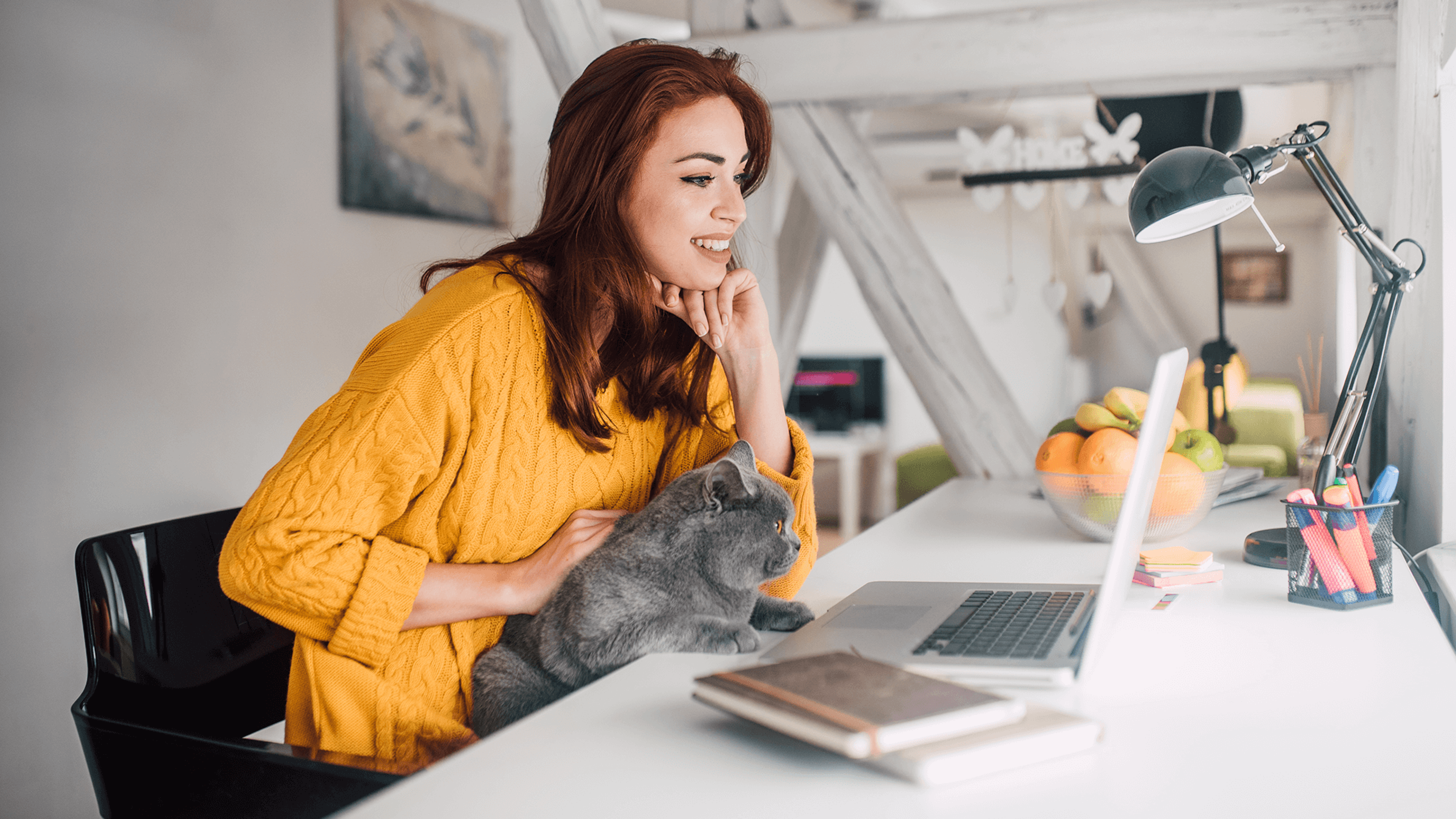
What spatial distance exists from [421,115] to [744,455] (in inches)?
87.3

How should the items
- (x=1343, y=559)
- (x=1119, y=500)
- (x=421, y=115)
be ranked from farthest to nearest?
(x=421, y=115), (x=1119, y=500), (x=1343, y=559)

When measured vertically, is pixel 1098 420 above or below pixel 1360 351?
below

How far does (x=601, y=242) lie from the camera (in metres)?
1.20

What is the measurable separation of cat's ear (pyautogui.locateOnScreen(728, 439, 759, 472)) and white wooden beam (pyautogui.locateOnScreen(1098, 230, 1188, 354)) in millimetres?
7005

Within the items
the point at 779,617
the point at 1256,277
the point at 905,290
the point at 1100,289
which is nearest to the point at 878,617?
the point at 779,617

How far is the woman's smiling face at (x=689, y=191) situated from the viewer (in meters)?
1.20

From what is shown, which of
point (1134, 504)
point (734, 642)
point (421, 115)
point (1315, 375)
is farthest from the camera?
point (1315, 375)

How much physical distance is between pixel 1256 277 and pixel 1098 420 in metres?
7.30

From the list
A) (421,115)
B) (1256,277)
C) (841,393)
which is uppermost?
(421,115)

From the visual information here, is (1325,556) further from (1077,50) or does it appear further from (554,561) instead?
(1077,50)

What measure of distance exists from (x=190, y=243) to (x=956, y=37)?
1754 millimetres

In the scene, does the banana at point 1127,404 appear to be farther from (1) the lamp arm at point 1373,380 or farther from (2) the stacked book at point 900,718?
(2) the stacked book at point 900,718

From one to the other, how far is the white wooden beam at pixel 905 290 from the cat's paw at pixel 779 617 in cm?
123

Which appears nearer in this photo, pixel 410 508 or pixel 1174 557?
pixel 410 508
